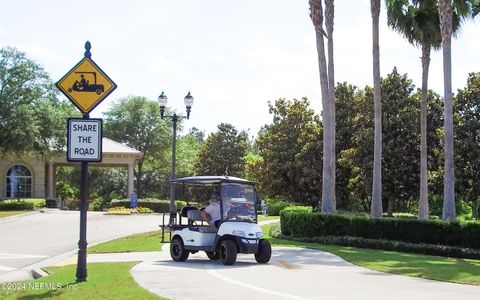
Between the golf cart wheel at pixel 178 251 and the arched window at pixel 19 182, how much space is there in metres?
41.9

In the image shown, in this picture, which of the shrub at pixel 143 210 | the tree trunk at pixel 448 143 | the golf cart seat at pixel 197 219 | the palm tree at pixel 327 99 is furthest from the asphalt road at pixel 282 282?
the shrub at pixel 143 210

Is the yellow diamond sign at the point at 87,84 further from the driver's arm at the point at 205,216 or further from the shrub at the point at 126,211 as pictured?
the shrub at the point at 126,211

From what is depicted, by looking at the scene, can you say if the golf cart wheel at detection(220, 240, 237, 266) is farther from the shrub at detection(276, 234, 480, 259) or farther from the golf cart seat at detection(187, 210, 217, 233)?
the shrub at detection(276, 234, 480, 259)

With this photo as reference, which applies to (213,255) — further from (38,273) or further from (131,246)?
(131,246)

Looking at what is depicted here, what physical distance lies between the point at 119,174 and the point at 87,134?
63500 mm

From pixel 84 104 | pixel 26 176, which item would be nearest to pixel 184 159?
pixel 26 176

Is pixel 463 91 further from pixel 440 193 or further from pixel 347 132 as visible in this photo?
pixel 347 132

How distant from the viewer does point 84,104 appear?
38.1ft

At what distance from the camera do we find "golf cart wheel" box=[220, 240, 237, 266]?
49.1 ft

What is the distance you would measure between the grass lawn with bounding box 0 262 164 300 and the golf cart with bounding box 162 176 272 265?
100 inches

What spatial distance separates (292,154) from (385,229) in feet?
80.3

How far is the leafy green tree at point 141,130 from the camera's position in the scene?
72.9m

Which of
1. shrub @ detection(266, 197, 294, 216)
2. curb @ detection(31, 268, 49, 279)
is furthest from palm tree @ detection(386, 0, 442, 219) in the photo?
curb @ detection(31, 268, 49, 279)

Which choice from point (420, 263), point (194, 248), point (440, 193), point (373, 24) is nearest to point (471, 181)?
point (440, 193)
